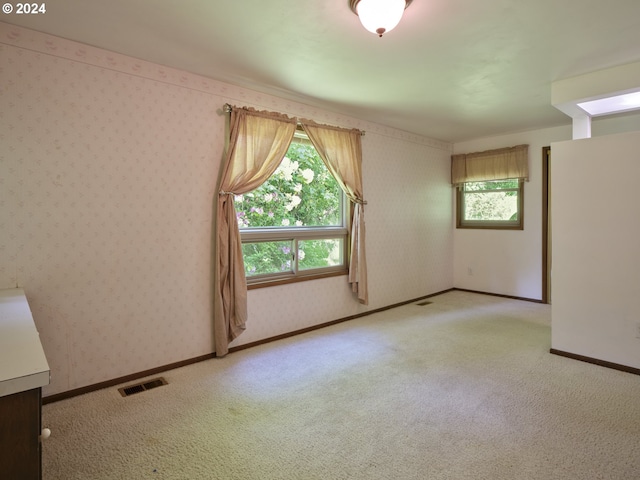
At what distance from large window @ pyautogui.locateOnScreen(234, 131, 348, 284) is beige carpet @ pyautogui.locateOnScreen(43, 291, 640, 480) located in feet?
2.88

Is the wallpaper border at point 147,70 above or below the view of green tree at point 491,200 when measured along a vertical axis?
above

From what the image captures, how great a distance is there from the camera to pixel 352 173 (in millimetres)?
4234

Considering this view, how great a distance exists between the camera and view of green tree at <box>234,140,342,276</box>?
3.57 metres

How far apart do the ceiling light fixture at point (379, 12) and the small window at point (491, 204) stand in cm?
424

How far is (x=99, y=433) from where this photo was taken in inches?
83.2

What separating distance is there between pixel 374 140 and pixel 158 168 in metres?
2.80

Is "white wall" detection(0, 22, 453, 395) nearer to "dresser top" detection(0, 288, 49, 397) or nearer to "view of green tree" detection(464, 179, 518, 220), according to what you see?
"dresser top" detection(0, 288, 49, 397)

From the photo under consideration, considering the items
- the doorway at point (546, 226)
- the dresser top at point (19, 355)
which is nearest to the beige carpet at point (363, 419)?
the dresser top at point (19, 355)

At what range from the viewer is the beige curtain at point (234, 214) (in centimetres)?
319

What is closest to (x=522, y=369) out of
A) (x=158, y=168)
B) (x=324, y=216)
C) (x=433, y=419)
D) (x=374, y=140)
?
(x=433, y=419)

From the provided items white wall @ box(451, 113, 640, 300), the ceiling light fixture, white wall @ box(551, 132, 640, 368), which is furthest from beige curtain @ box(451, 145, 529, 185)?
the ceiling light fixture

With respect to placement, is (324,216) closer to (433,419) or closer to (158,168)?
(158,168)

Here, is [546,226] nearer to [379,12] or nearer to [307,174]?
[307,174]

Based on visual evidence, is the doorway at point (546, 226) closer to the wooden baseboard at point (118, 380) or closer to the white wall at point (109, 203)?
the white wall at point (109, 203)
